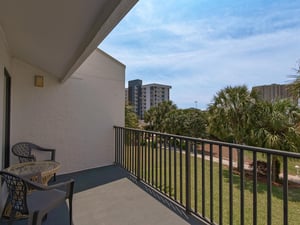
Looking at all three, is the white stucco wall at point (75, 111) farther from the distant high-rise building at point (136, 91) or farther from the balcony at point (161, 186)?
the distant high-rise building at point (136, 91)

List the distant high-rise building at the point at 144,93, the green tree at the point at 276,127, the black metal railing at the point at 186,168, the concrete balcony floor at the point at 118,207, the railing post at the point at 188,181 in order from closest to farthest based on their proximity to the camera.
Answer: the black metal railing at the point at 186,168, the concrete balcony floor at the point at 118,207, the railing post at the point at 188,181, the green tree at the point at 276,127, the distant high-rise building at the point at 144,93

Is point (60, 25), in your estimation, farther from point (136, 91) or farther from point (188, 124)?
point (136, 91)

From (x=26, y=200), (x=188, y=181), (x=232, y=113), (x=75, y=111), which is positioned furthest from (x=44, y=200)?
(x=232, y=113)

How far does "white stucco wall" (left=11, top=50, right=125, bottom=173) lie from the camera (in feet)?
11.9

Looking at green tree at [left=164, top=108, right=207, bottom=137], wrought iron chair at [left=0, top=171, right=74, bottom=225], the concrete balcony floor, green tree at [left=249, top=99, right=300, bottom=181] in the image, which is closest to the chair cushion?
wrought iron chair at [left=0, top=171, right=74, bottom=225]

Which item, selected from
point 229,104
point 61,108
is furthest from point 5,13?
point 229,104

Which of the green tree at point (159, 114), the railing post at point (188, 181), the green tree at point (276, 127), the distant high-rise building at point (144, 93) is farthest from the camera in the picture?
the distant high-rise building at point (144, 93)

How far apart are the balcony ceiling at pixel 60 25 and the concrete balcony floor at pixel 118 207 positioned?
6.16 ft

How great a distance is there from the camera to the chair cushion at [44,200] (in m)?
1.69

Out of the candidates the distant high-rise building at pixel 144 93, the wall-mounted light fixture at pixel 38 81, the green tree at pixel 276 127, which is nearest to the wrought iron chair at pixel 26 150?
the wall-mounted light fixture at pixel 38 81

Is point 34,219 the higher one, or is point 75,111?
point 75,111

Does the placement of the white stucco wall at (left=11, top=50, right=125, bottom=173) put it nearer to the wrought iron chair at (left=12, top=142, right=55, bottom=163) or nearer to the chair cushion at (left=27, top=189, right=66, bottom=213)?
the wrought iron chair at (left=12, top=142, right=55, bottom=163)

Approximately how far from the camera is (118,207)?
99.7 inches

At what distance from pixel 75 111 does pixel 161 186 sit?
7.81ft
